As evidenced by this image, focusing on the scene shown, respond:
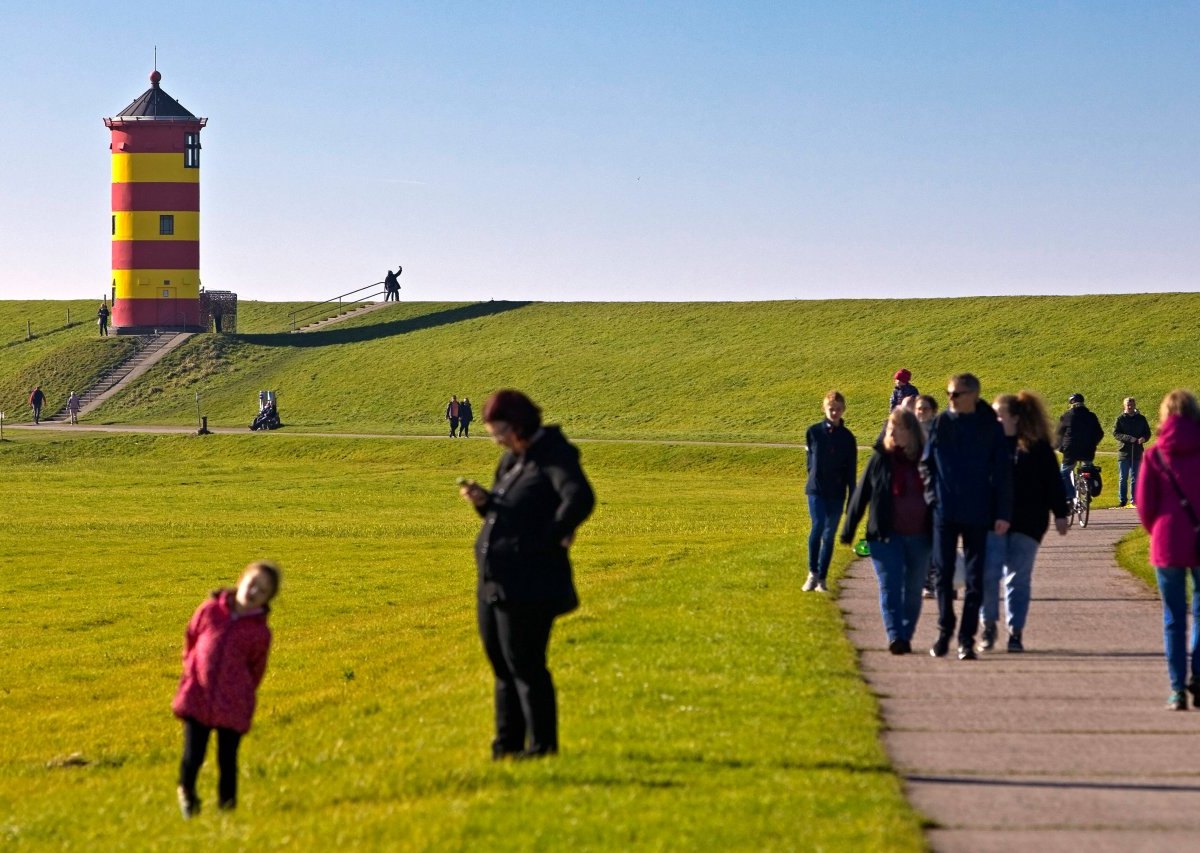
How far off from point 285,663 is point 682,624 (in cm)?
478

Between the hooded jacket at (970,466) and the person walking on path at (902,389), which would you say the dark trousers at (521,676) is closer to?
the hooded jacket at (970,466)

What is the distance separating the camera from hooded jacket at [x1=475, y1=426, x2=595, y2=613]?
8797 mm

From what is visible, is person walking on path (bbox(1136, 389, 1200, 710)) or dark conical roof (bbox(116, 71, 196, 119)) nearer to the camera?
person walking on path (bbox(1136, 389, 1200, 710))

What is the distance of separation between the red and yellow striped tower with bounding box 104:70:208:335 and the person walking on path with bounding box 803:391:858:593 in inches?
2804

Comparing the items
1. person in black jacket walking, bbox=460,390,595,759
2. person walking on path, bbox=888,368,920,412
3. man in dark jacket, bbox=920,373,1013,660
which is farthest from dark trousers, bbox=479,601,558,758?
person walking on path, bbox=888,368,920,412

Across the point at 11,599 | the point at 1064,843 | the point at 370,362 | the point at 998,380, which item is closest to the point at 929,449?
the point at 1064,843

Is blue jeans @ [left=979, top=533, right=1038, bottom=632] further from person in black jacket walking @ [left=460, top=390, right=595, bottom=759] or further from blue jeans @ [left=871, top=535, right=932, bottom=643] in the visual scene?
person in black jacket walking @ [left=460, top=390, right=595, bottom=759]

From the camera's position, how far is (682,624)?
14.8 meters

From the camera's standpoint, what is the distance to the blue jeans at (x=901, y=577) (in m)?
13.1

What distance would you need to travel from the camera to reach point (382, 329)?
101875mm

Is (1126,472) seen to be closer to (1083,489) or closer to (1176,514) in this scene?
(1083,489)

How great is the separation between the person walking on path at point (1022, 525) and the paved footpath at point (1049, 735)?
11.6 inches

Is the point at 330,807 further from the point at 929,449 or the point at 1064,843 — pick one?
the point at 929,449

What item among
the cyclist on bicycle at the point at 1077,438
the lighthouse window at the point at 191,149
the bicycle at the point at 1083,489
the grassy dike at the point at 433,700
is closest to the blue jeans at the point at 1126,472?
the bicycle at the point at 1083,489
